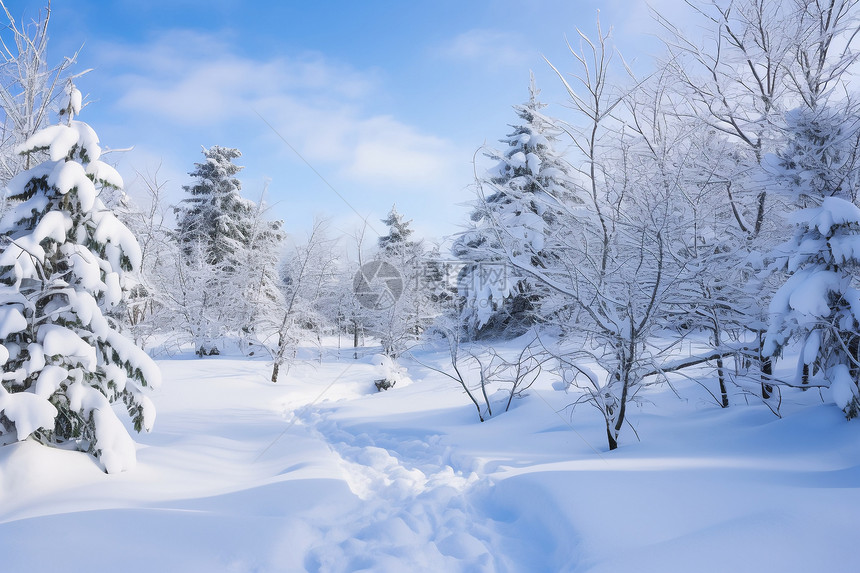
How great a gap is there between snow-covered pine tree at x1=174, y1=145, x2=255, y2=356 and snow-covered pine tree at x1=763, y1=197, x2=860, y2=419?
19571mm

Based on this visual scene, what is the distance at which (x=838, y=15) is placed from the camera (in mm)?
5992

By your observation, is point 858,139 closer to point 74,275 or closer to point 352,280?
point 74,275

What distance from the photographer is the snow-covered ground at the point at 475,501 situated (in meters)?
2.81

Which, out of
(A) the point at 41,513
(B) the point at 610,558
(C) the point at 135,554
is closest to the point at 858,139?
(B) the point at 610,558

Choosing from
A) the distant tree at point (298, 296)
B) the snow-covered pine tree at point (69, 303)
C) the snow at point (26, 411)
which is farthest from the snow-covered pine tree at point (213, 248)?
the snow at point (26, 411)

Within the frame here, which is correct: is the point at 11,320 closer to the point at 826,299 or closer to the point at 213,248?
the point at 826,299

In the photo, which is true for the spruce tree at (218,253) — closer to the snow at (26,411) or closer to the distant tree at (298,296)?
the distant tree at (298,296)

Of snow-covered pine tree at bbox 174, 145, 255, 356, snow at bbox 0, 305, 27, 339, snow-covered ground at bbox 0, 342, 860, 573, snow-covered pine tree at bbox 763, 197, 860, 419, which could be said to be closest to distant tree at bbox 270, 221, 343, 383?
snow-covered pine tree at bbox 174, 145, 255, 356

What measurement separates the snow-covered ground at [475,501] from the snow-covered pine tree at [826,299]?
0.51m

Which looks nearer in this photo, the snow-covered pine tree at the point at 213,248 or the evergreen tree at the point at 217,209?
the snow-covered pine tree at the point at 213,248

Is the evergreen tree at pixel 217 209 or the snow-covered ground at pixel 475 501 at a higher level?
the evergreen tree at pixel 217 209

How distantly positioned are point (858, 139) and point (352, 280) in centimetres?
2653

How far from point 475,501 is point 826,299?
4.25 meters

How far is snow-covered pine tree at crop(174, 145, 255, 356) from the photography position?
766 inches
